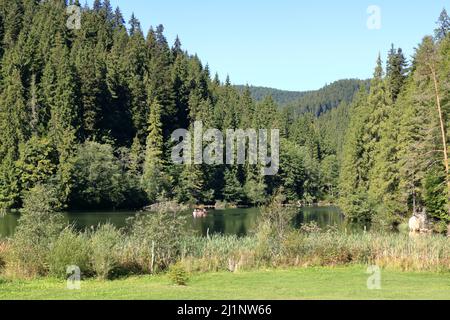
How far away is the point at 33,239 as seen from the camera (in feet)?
59.3

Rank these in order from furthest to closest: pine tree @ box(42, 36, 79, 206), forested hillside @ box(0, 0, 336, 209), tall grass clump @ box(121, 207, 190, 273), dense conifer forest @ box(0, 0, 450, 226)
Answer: forested hillside @ box(0, 0, 336, 209)
pine tree @ box(42, 36, 79, 206)
dense conifer forest @ box(0, 0, 450, 226)
tall grass clump @ box(121, 207, 190, 273)

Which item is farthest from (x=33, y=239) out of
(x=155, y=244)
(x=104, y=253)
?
(x=155, y=244)

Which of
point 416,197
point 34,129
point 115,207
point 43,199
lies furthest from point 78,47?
point 43,199

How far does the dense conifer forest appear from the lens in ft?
132

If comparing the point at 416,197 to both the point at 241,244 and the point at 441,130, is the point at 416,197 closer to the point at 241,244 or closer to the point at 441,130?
the point at 441,130

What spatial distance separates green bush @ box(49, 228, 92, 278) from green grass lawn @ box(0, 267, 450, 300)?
686 millimetres

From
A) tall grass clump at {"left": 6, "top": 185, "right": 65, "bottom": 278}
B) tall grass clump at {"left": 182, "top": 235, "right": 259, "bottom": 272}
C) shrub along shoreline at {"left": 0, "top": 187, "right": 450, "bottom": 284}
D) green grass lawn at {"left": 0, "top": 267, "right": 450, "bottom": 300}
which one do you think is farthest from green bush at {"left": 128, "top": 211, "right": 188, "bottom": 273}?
tall grass clump at {"left": 6, "top": 185, "right": 65, "bottom": 278}

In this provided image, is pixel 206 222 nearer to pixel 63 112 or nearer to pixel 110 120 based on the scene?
pixel 63 112

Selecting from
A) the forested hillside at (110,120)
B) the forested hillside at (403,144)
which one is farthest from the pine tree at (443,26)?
the forested hillside at (110,120)

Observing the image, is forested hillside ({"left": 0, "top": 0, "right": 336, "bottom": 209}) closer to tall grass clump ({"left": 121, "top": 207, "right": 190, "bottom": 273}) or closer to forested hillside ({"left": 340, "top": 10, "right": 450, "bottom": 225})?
forested hillside ({"left": 340, "top": 10, "right": 450, "bottom": 225})

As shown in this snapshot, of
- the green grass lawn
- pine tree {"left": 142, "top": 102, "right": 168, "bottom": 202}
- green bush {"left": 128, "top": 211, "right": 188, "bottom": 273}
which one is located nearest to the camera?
the green grass lawn

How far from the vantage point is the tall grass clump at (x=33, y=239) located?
55.8ft
